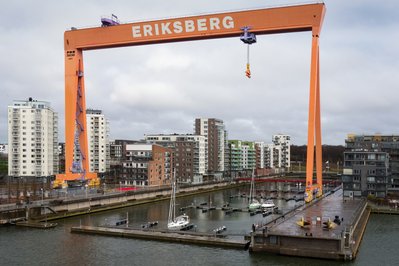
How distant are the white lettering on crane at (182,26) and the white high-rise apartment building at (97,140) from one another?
25948 mm

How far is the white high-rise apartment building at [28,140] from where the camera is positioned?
40938 millimetres

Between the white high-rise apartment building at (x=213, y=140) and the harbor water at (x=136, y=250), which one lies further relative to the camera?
the white high-rise apartment building at (x=213, y=140)

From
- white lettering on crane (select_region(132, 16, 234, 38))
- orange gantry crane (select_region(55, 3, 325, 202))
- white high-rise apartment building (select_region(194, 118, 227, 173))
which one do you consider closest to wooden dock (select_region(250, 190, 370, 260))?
orange gantry crane (select_region(55, 3, 325, 202))

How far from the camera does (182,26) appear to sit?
2164 cm

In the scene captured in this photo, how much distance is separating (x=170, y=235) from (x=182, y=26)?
10624 millimetres

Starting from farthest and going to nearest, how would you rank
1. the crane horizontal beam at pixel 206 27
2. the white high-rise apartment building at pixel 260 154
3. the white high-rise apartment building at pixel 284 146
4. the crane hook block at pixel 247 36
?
the white high-rise apartment building at pixel 284 146
the white high-rise apartment building at pixel 260 154
the crane hook block at pixel 247 36
the crane horizontal beam at pixel 206 27

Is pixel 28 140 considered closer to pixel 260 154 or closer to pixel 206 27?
pixel 206 27

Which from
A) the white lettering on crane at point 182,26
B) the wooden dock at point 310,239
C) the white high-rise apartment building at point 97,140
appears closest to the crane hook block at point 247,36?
the white lettering on crane at point 182,26

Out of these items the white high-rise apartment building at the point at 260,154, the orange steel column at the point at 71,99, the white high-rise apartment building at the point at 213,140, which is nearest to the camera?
the orange steel column at the point at 71,99

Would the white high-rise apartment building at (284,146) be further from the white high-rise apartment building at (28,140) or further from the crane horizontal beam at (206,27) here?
the crane horizontal beam at (206,27)

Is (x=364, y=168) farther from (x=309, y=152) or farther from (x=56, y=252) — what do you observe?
(x=56, y=252)

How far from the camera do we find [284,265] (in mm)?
13672

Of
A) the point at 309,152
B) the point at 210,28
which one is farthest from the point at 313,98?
the point at 210,28

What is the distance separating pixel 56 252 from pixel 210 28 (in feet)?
41.5
